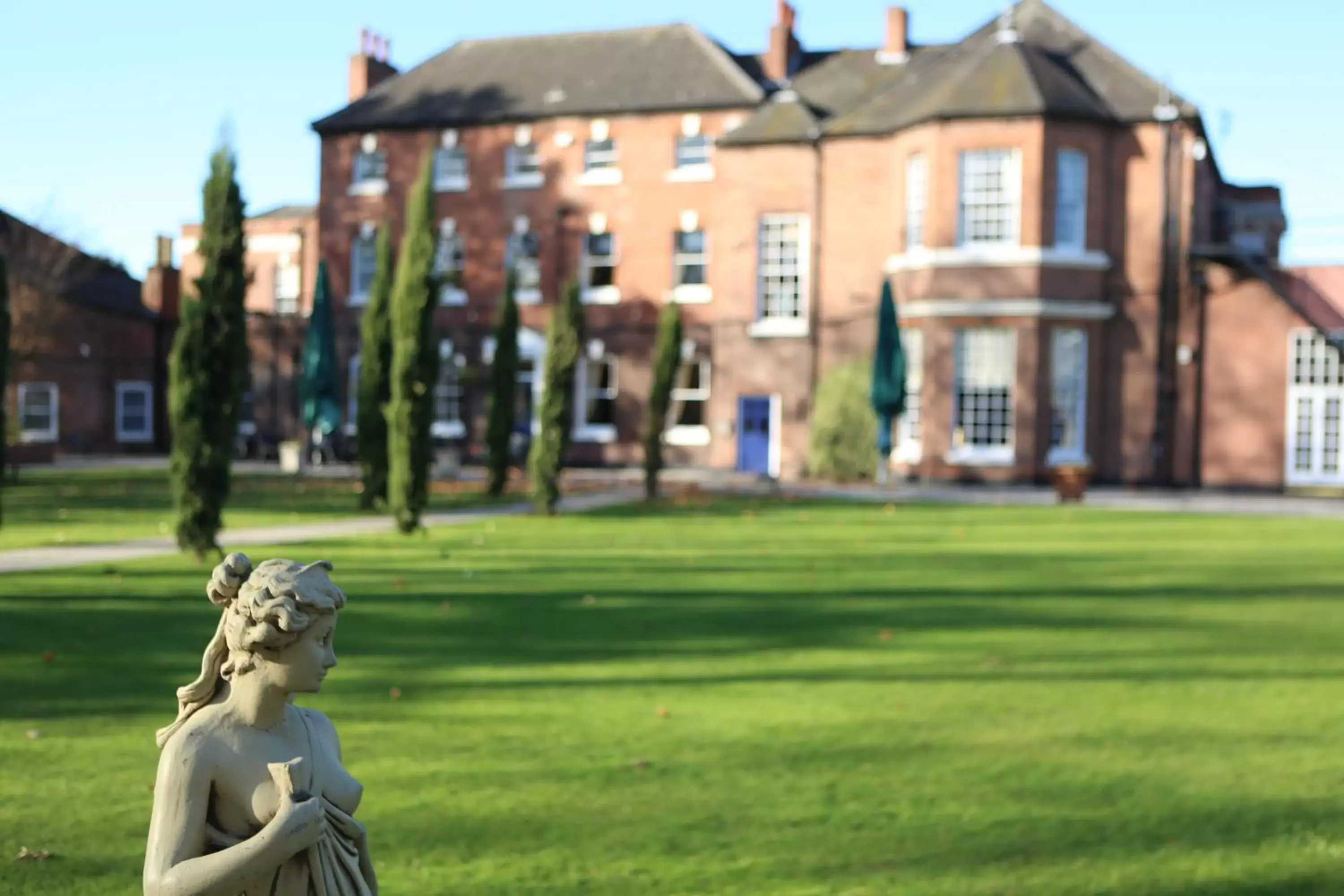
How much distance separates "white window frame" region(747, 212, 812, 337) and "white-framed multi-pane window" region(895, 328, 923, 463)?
3405 mm

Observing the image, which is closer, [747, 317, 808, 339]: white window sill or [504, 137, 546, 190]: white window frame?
[747, 317, 808, 339]: white window sill

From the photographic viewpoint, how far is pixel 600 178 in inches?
1697

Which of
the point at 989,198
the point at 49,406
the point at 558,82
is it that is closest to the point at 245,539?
the point at 989,198

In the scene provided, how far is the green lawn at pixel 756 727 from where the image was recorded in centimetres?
619

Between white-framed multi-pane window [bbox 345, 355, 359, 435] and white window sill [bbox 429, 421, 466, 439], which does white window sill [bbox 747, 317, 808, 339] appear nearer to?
white window sill [bbox 429, 421, 466, 439]

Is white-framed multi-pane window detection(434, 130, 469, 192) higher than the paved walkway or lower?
higher

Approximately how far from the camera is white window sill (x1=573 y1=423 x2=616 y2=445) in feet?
141

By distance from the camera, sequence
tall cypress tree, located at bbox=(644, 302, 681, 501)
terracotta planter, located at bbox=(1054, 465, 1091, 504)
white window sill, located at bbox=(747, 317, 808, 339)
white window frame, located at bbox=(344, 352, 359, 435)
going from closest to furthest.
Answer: terracotta planter, located at bbox=(1054, 465, 1091, 504), tall cypress tree, located at bbox=(644, 302, 681, 501), white window sill, located at bbox=(747, 317, 808, 339), white window frame, located at bbox=(344, 352, 359, 435)

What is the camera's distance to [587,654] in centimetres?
1122

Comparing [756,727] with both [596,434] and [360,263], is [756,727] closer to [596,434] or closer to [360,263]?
[596,434]

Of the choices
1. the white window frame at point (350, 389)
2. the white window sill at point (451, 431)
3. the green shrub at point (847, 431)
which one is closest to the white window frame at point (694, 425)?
the green shrub at point (847, 431)

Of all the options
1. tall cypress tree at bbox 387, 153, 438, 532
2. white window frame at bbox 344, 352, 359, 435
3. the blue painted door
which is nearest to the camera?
tall cypress tree at bbox 387, 153, 438, 532

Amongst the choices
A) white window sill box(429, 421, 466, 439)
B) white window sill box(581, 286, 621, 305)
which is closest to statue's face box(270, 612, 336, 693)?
white window sill box(581, 286, 621, 305)

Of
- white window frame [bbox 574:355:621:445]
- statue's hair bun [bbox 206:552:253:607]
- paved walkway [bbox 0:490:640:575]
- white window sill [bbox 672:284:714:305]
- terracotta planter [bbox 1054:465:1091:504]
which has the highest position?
white window sill [bbox 672:284:714:305]
